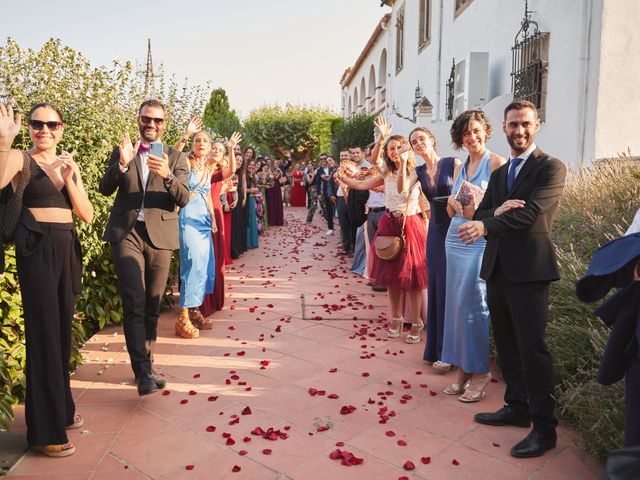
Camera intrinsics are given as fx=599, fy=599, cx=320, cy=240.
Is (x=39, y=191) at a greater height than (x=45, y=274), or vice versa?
(x=39, y=191)

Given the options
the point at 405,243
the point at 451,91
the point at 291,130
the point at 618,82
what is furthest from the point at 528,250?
the point at 291,130

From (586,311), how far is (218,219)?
4401 mm

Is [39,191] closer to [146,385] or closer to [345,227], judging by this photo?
[146,385]

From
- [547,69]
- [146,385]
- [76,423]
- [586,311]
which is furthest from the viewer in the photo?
[547,69]

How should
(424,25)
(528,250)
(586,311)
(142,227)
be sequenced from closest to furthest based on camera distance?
(528,250), (586,311), (142,227), (424,25)

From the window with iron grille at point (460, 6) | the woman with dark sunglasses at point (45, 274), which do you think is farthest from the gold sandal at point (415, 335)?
the window with iron grille at point (460, 6)

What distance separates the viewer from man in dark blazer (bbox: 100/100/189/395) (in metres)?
4.54

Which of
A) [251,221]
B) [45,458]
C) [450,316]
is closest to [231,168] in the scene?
[450,316]

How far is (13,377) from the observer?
4121 mm

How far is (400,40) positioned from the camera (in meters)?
23.8

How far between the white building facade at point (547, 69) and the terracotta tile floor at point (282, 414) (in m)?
4.50

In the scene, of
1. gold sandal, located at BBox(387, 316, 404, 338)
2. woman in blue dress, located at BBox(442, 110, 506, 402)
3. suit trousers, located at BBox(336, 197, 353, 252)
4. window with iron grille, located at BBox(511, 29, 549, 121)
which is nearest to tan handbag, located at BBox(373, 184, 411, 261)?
gold sandal, located at BBox(387, 316, 404, 338)

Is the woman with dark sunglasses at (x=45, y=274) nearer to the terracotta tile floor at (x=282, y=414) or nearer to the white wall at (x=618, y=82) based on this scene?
the terracotta tile floor at (x=282, y=414)

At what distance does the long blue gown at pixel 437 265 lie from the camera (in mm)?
5129
